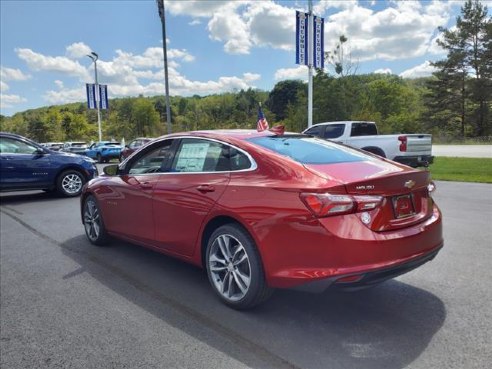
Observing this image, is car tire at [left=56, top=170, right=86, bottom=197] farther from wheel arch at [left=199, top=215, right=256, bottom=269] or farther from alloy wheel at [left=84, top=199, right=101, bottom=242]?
wheel arch at [left=199, top=215, right=256, bottom=269]

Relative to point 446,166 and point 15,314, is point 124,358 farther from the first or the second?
point 446,166

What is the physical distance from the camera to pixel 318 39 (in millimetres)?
18922

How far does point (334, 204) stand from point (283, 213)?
40 cm

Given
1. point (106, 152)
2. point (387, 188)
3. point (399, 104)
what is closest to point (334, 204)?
point (387, 188)

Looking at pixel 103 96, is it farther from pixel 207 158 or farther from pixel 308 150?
pixel 308 150

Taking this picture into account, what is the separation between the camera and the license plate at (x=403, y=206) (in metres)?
3.24

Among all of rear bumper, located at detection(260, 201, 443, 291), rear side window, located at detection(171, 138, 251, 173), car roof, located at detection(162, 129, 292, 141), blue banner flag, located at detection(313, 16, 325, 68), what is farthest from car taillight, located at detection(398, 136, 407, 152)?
rear bumper, located at detection(260, 201, 443, 291)

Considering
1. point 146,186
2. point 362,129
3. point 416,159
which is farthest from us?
point 362,129

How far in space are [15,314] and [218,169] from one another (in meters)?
2.20

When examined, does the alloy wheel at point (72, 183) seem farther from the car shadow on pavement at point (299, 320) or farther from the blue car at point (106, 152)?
the blue car at point (106, 152)

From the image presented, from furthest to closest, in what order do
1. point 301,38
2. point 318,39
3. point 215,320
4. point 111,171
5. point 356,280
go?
point 318,39
point 301,38
point 111,171
point 215,320
point 356,280

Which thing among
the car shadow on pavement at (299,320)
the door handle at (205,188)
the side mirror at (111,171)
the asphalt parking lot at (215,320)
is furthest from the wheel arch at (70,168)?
the door handle at (205,188)

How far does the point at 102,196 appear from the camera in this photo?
5.56 meters

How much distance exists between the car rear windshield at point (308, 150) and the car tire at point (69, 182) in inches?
329
